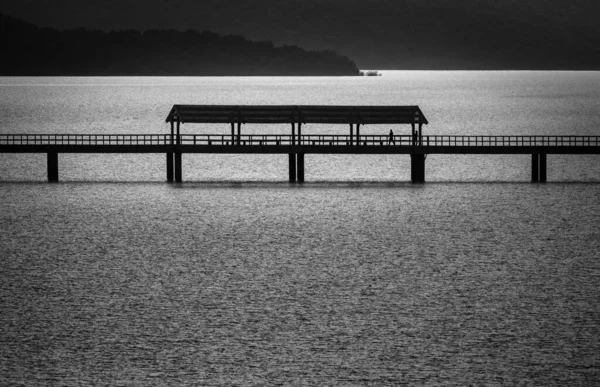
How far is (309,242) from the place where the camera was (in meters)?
56.9

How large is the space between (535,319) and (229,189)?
4888 cm

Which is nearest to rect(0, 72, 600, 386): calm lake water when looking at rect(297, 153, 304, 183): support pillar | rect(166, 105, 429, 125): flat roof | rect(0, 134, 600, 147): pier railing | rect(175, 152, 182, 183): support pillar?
rect(175, 152, 182, 183): support pillar

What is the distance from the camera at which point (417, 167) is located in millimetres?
84625

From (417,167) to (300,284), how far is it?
4168 centimetres

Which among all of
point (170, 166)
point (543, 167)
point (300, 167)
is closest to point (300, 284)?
point (300, 167)

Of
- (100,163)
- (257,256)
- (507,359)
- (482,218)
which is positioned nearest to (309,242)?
(257,256)

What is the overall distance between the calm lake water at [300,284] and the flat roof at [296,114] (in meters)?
5.46

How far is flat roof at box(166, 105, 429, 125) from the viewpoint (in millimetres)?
78750

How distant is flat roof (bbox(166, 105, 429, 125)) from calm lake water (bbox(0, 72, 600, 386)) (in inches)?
215

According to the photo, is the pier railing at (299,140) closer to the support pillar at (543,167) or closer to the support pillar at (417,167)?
the support pillar at (543,167)

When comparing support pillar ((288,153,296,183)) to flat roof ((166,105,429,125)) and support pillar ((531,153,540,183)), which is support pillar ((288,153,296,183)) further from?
support pillar ((531,153,540,183))

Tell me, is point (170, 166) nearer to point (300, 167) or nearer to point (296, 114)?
point (300, 167)

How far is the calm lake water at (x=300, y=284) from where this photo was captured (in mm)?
31484

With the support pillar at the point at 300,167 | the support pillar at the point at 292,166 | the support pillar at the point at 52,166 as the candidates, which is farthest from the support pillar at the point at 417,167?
the support pillar at the point at 52,166
